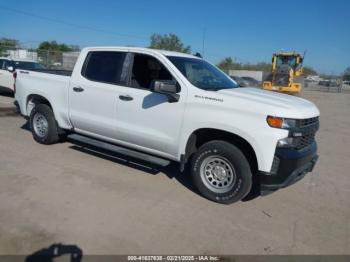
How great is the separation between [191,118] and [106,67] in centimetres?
193

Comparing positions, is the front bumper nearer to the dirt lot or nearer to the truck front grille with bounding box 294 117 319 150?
the truck front grille with bounding box 294 117 319 150

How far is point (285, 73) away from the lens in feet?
80.0

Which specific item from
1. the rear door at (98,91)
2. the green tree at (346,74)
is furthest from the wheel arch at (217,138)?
the green tree at (346,74)

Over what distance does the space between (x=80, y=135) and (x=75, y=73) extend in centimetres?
114

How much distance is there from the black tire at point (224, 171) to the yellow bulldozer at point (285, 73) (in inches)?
826

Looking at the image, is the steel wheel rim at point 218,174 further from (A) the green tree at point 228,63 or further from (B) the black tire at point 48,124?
(A) the green tree at point 228,63

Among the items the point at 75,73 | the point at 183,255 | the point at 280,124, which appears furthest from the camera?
the point at 75,73

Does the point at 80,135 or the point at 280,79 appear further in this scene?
the point at 280,79

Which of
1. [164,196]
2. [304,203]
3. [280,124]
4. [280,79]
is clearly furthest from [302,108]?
[280,79]

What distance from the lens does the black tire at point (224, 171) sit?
4281 mm

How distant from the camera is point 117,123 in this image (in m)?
5.30

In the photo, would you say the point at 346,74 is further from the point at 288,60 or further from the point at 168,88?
the point at 168,88

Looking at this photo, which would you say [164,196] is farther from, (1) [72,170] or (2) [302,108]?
(2) [302,108]

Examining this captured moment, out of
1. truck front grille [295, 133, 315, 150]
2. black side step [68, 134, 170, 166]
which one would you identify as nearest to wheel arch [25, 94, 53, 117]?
black side step [68, 134, 170, 166]
